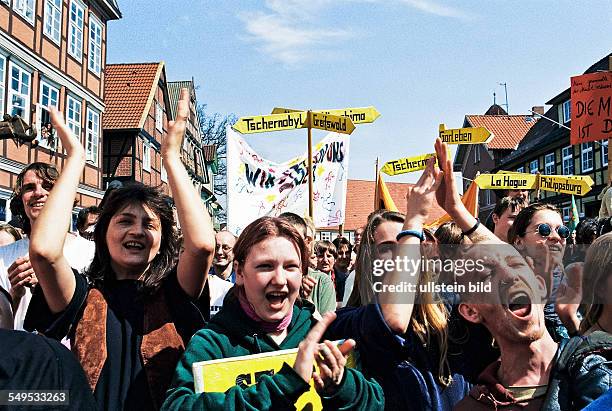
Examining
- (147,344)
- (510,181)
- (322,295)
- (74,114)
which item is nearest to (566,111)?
(74,114)

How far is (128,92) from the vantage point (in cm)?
2969

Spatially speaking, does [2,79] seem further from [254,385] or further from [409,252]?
[254,385]

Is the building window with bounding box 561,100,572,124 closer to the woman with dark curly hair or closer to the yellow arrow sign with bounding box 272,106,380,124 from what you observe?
the yellow arrow sign with bounding box 272,106,380,124

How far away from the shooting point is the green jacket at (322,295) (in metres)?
4.35

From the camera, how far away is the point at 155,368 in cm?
226

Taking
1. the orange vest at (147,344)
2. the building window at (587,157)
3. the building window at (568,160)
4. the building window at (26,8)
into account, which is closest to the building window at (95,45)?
the building window at (26,8)

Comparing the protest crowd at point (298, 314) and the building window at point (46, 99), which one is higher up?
the building window at point (46, 99)

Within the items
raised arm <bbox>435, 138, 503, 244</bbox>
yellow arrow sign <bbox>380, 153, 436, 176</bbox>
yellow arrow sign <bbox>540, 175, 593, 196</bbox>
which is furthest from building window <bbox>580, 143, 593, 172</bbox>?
raised arm <bbox>435, 138, 503, 244</bbox>

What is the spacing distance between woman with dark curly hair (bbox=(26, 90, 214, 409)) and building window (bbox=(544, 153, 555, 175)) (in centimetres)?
3639

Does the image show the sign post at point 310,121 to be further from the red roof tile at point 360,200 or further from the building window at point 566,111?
the red roof tile at point 360,200

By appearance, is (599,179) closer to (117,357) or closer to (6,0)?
(6,0)

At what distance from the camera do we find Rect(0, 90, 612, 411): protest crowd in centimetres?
190

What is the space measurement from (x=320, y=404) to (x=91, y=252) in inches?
78.5

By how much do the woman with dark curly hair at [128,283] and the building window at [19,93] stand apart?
→ 50.6 feet
